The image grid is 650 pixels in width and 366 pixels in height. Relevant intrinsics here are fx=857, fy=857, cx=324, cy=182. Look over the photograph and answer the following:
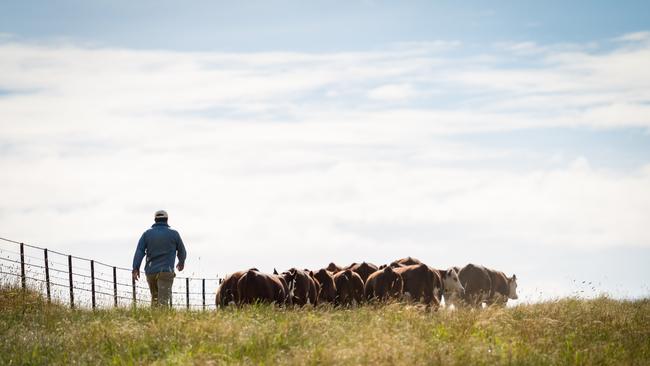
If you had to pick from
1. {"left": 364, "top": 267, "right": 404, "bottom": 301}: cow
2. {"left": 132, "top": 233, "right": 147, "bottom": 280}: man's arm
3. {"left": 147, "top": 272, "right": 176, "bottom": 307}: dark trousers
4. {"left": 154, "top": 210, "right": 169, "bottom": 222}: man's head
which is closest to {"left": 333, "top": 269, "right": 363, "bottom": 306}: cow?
{"left": 364, "top": 267, "right": 404, "bottom": 301}: cow

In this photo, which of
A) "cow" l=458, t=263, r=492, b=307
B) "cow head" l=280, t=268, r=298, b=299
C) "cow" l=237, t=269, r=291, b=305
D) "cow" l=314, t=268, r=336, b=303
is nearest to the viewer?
"cow" l=237, t=269, r=291, b=305

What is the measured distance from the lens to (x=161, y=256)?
1859 centimetres

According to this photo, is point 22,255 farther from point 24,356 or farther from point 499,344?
point 499,344

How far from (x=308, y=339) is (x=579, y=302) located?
1144 centimetres

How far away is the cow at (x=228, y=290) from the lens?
20.8 metres

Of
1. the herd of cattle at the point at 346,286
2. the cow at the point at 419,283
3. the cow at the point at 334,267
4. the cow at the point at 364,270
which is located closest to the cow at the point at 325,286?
the herd of cattle at the point at 346,286

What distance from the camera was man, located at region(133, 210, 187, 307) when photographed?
61.0 feet

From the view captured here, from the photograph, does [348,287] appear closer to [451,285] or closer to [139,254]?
[451,285]

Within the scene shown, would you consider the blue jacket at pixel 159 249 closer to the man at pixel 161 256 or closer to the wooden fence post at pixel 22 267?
the man at pixel 161 256

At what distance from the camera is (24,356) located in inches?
536

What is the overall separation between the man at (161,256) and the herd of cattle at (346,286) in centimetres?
170

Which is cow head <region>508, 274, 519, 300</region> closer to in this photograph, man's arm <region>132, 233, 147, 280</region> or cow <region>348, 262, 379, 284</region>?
cow <region>348, 262, 379, 284</region>

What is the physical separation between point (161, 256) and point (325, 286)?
329 inches

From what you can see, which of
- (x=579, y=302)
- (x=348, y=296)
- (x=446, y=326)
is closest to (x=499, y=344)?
(x=446, y=326)
